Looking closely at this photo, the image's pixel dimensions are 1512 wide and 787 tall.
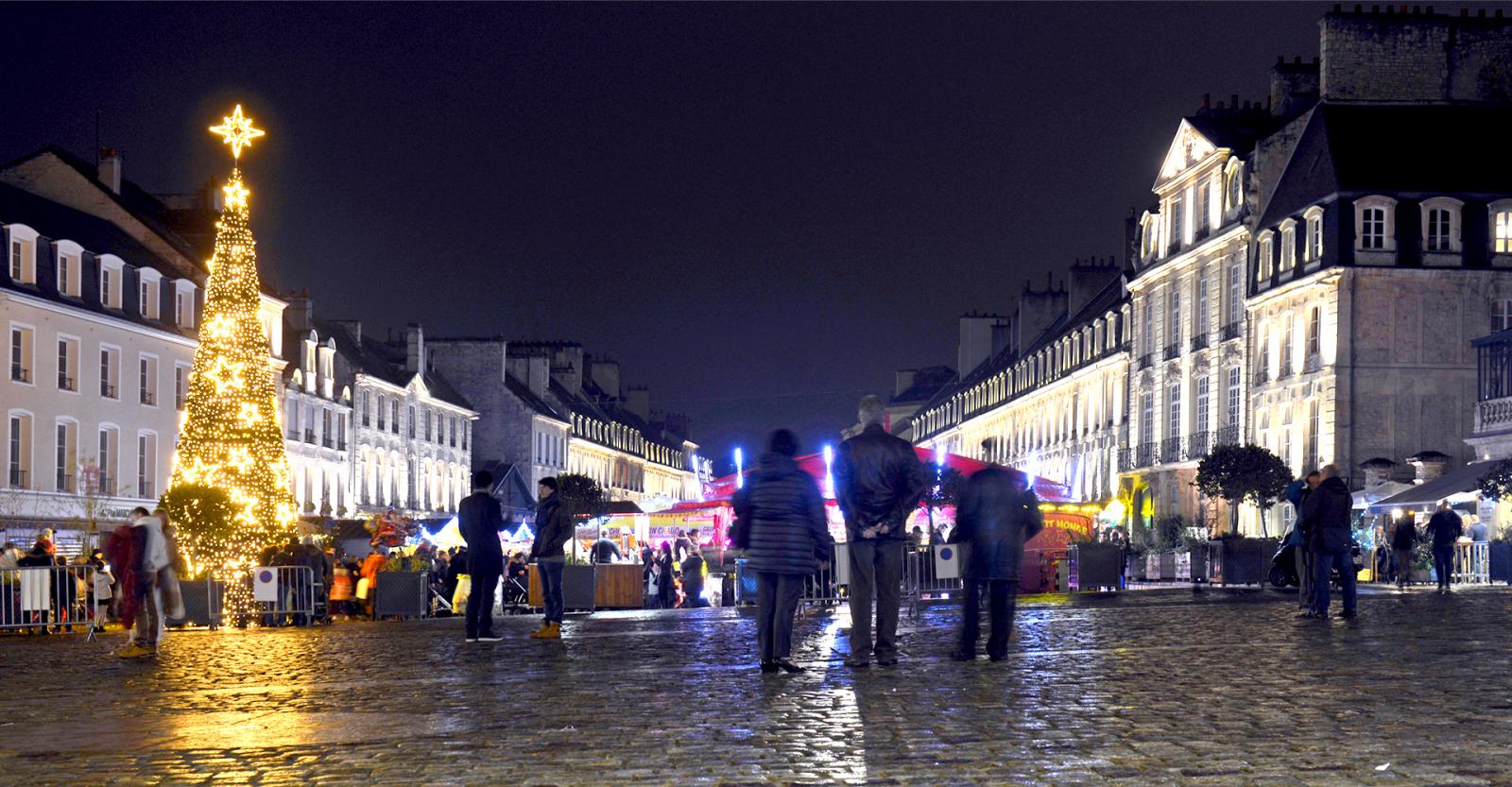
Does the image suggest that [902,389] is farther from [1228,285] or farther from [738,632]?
[738,632]

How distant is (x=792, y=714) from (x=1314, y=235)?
4525cm

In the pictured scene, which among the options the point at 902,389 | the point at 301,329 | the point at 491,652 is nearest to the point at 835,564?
the point at 491,652

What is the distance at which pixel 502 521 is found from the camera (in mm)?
19734

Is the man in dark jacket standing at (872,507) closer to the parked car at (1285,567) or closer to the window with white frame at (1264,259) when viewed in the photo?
the parked car at (1285,567)

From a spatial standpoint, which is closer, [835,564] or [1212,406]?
[835,564]

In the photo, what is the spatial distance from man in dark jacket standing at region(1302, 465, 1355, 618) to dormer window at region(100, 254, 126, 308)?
42.7 meters

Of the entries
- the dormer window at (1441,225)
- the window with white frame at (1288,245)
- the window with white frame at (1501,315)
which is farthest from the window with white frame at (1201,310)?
the window with white frame at (1501,315)

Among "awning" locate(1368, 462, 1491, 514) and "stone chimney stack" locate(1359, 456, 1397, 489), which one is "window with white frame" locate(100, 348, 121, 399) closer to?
"stone chimney stack" locate(1359, 456, 1397, 489)

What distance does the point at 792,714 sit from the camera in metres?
10.4

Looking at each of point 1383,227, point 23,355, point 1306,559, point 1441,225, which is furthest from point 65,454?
point 1306,559

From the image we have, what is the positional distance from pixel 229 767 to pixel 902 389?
15058 cm

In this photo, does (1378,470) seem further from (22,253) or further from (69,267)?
(22,253)

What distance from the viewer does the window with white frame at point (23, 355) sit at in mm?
51906

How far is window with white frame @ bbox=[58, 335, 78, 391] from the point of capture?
54.3 metres
